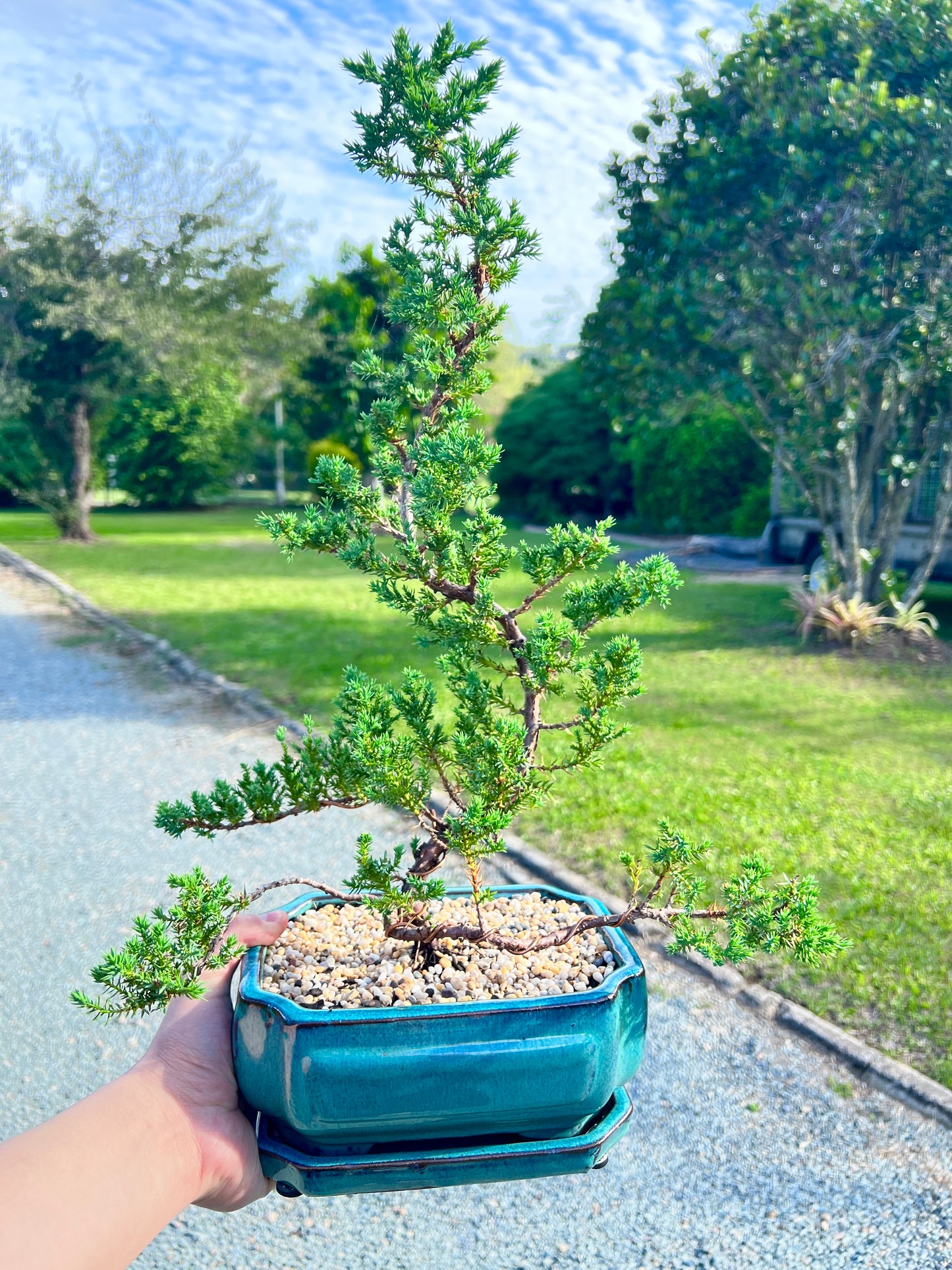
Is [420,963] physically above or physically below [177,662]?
above

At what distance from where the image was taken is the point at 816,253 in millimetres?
8688

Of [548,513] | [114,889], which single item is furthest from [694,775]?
[548,513]

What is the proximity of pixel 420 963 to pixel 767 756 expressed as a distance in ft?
16.5

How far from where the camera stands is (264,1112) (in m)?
1.52

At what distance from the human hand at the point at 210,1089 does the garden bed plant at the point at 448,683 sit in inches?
2.5

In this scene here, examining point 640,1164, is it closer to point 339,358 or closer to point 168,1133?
point 168,1133

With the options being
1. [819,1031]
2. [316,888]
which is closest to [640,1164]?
[819,1031]

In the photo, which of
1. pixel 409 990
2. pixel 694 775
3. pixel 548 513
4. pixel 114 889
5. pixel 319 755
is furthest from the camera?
pixel 548 513

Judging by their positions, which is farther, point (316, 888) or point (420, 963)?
point (316, 888)

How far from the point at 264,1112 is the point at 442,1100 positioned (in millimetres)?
290

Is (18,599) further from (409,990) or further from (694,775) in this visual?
(409,990)

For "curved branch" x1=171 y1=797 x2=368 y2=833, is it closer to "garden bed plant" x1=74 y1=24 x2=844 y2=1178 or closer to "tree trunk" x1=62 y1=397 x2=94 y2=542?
"garden bed plant" x1=74 y1=24 x2=844 y2=1178

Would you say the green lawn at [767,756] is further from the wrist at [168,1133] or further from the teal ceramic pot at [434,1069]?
the wrist at [168,1133]

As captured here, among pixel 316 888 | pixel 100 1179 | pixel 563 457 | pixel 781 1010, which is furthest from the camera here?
pixel 563 457
